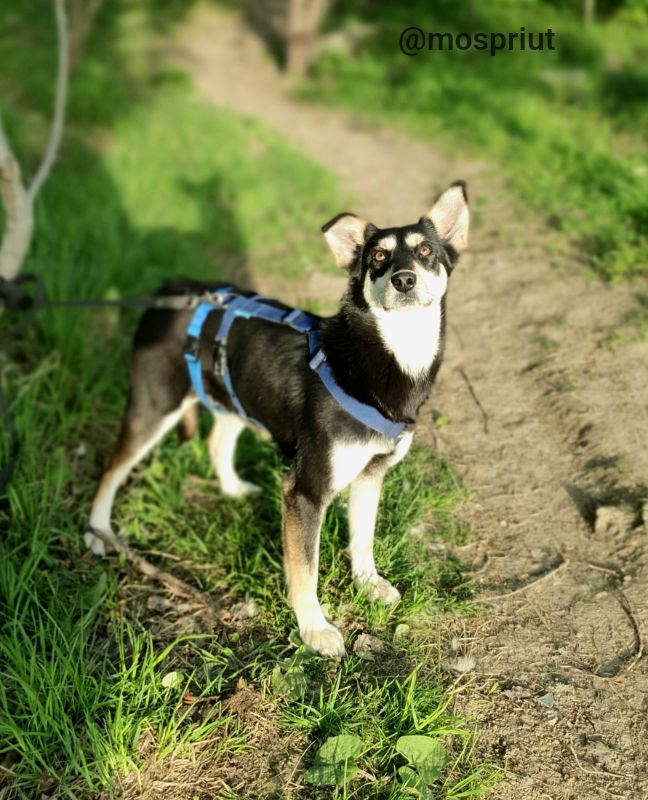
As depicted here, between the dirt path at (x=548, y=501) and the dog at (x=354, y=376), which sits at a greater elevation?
the dog at (x=354, y=376)

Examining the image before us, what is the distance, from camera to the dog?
2.95 meters

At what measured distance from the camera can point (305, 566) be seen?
2.98 meters

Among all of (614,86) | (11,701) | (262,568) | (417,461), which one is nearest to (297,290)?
(417,461)

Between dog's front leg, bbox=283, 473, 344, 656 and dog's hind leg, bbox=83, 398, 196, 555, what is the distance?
92 centimetres

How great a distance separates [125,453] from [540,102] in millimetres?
6131

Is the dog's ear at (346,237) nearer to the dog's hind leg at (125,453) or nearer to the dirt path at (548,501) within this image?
the dog's hind leg at (125,453)

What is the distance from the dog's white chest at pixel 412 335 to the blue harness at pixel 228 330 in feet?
0.81

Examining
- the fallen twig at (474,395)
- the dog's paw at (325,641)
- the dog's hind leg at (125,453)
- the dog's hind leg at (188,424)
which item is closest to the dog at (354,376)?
the dog's paw at (325,641)

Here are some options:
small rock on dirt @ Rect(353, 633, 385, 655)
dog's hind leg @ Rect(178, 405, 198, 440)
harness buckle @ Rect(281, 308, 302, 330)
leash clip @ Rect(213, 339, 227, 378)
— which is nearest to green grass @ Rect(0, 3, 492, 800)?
small rock on dirt @ Rect(353, 633, 385, 655)

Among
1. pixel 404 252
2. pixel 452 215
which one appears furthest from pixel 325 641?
pixel 452 215

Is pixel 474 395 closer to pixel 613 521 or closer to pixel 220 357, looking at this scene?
pixel 613 521

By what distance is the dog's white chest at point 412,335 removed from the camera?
2.95 meters

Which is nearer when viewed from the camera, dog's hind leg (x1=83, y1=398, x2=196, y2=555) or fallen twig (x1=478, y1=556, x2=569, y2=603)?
fallen twig (x1=478, y1=556, x2=569, y2=603)

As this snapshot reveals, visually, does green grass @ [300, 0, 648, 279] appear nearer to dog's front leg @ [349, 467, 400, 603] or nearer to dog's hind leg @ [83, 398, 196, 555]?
dog's front leg @ [349, 467, 400, 603]
